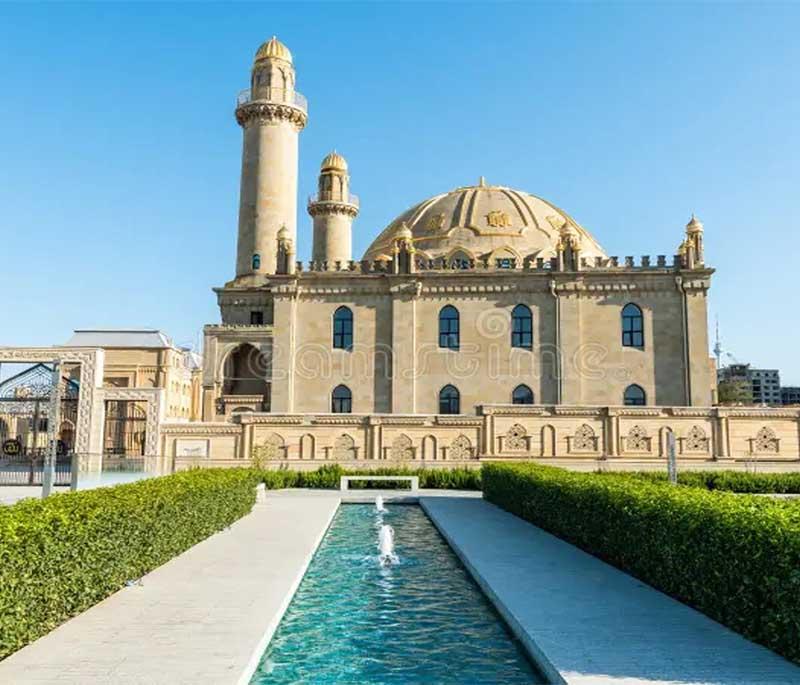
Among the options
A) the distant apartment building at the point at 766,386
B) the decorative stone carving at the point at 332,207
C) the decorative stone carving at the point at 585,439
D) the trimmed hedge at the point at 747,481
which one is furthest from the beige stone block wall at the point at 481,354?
the distant apartment building at the point at 766,386

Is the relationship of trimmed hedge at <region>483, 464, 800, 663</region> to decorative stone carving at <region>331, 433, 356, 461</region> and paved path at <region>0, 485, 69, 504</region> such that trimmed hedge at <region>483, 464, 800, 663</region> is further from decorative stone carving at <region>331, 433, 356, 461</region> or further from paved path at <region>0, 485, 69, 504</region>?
paved path at <region>0, 485, 69, 504</region>

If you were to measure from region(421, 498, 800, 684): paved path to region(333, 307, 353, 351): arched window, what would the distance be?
81.0ft

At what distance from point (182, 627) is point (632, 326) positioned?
102 feet

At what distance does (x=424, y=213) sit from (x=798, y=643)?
40686 mm

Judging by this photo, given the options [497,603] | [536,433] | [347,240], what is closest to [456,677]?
[497,603]

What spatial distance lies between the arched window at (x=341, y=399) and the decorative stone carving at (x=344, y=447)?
8279mm

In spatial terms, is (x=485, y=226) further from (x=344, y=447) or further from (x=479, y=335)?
(x=344, y=447)

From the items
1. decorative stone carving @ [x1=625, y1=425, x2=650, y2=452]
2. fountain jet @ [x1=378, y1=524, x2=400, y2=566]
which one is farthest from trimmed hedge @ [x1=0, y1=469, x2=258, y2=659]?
decorative stone carving @ [x1=625, y1=425, x2=650, y2=452]

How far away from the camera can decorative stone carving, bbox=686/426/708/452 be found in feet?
93.0

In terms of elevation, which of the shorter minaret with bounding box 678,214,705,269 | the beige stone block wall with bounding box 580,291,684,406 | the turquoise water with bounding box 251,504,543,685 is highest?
the shorter minaret with bounding box 678,214,705,269

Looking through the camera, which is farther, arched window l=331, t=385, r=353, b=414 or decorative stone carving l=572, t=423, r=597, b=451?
arched window l=331, t=385, r=353, b=414

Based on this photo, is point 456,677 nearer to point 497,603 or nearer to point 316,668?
point 316,668

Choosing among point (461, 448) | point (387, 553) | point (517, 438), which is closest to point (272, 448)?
point (461, 448)

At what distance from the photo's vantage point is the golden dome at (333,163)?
51.1 metres
